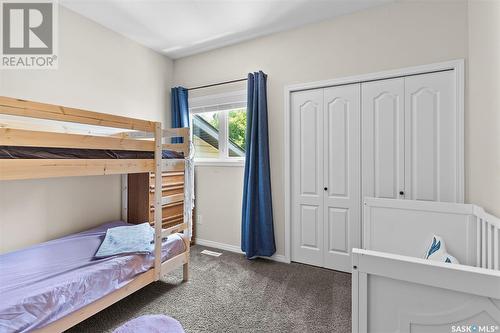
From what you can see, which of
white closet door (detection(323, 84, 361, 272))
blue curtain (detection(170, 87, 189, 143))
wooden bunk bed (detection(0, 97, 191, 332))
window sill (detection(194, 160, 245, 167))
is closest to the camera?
wooden bunk bed (detection(0, 97, 191, 332))

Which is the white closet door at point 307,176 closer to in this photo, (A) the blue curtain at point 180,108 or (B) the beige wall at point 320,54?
(B) the beige wall at point 320,54

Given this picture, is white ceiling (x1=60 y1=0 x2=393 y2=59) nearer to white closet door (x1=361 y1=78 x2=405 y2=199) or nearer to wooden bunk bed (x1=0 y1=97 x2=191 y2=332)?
white closet door (x1=361 y1=78 x2=405 y2=199)

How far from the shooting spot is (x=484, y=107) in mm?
1656

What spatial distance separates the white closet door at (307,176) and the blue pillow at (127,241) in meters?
1.54

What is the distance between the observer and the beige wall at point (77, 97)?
6.45ft

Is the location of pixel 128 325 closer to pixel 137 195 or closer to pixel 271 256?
pixel 137 195

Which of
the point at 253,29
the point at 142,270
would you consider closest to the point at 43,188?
the point at 142,270

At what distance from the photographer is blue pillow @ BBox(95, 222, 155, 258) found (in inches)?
72.1

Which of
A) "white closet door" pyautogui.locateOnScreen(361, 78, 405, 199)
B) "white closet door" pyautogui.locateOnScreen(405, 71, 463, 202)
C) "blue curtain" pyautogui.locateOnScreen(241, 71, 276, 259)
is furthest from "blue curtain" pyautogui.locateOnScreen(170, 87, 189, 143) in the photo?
"white closet door" pyautogui.locateOnScreen(405, 71, 463, 202)

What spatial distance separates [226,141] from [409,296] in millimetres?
2651

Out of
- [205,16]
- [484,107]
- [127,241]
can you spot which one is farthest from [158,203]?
[484,107]

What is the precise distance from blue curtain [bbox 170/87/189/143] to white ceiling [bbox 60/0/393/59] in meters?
0.63

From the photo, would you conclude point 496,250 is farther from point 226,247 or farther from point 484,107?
point 226,247

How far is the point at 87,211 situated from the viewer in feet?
7.96
